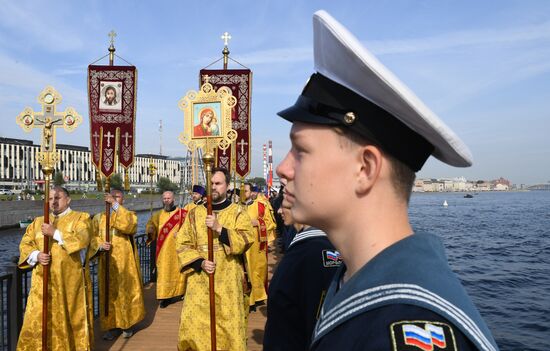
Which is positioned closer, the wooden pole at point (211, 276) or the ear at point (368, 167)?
the ear at point (368, 167)

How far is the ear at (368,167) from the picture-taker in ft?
3.52

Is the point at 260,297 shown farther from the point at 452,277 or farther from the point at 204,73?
the point at 452,277

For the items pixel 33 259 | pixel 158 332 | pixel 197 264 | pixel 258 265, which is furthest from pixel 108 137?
pixel 197 264

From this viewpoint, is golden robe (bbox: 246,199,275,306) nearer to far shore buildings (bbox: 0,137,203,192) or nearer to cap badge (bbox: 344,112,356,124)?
cap badge (bbox: 344,112,356,124)

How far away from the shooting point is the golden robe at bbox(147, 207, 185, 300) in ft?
26.6

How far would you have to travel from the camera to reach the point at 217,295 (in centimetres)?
505

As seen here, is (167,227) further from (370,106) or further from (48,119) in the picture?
(370,106)

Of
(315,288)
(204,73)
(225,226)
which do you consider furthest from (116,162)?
(315,288)

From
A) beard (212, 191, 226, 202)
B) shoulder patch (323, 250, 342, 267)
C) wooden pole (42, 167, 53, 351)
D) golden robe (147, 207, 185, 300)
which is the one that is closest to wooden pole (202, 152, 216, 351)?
beard (212, 191, 226, 202)

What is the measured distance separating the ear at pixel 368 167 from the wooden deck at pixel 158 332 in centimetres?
534

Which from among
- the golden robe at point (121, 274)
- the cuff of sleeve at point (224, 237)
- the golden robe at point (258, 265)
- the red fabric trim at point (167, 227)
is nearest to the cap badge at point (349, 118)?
the cuff of sleeve at point (224, 237)

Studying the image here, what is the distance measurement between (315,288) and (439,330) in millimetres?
1102

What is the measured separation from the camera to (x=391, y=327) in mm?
855

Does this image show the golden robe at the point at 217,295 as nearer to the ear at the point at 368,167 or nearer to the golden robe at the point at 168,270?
the golden robe at the point at 168,270
